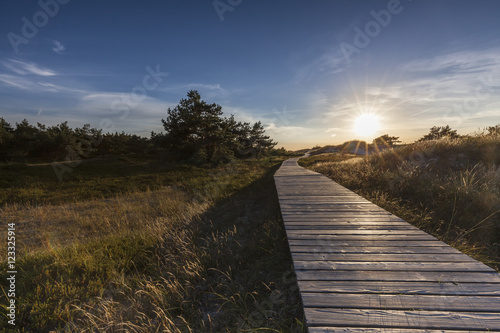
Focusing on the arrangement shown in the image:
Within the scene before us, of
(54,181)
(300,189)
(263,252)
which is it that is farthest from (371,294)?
(54,181)

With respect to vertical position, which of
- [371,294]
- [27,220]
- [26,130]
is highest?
[26,130]

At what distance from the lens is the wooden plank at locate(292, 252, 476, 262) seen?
112 inches

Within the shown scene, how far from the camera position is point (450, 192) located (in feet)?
19.3

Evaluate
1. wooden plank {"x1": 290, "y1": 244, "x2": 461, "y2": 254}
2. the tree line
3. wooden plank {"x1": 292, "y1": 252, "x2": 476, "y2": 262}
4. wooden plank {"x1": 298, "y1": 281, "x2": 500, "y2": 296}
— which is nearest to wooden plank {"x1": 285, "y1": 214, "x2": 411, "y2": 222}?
wooden plank {"x1": 290, "y1": 244, "x2": 461, "y2": 254}

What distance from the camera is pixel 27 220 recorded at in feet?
24.0

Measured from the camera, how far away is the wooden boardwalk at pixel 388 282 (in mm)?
1936

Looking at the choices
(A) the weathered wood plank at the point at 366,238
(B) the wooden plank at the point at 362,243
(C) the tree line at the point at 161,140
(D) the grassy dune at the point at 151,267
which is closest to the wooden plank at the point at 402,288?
(D) the grassy dune at the point at 151,267

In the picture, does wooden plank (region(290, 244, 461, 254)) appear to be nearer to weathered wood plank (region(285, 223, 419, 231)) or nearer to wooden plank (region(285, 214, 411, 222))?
weathered wood plank (region(285, 223, 419, 231))

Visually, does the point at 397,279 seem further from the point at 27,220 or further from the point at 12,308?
the point at 27,220

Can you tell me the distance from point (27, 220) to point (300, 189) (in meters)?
9.55

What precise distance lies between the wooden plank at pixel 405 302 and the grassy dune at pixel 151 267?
567 millimetres

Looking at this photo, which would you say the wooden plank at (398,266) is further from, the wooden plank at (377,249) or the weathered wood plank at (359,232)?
the weathered wood plank at (359,232)

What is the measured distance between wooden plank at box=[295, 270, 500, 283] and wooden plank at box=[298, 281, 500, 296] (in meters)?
0.05

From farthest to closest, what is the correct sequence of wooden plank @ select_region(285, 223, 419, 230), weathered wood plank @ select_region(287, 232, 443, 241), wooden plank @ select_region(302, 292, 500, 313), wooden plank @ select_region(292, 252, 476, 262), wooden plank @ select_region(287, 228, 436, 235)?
wooden plank @ select_region(285, 223, 419, 230), wooden plank @ select_region(287, 228, 436, 235), weathered wood plank @ select_region(287, 232, 443, 241), wooden plank @ select_region(292, 252, 476, 262), wooden plank @ select_region(302, 292, 500, 313)
